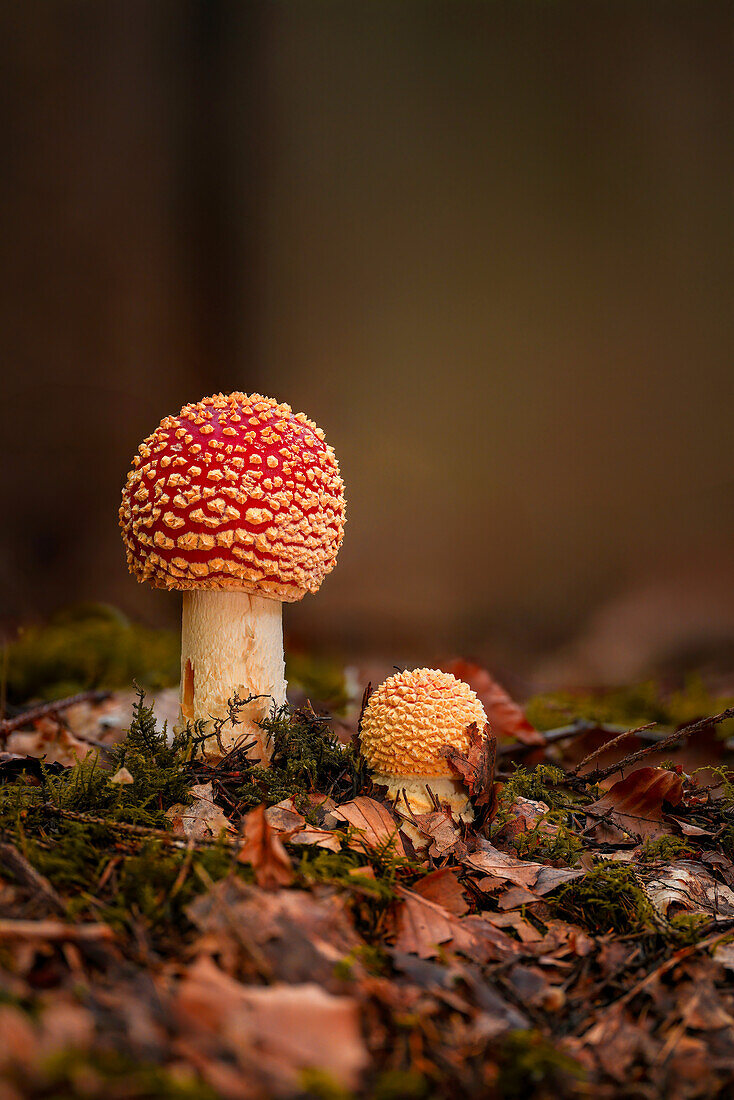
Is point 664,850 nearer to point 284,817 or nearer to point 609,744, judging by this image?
point 609,744

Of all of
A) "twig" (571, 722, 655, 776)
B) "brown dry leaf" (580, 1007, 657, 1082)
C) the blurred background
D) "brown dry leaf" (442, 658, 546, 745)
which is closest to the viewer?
"brown dry leaf" (580, 1007, 657, 1082)

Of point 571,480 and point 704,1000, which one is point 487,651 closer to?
point 571,480

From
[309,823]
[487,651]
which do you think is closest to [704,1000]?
[309,823]

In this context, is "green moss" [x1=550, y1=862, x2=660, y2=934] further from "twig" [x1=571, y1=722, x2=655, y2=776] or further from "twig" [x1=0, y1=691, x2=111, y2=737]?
"twig" [x1=0, y1=691, x2=111, y2=737]

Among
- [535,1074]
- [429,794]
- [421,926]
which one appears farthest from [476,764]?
[535,1074]

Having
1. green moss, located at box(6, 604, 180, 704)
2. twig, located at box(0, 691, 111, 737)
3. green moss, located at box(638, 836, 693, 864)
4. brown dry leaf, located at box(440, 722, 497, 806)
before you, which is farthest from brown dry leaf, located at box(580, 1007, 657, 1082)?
green moss, located at box(6, 604, 180, 704)

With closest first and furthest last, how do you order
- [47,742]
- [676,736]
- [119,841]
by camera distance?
1. [119,841]
2. [676,736]
3. [47,742]
